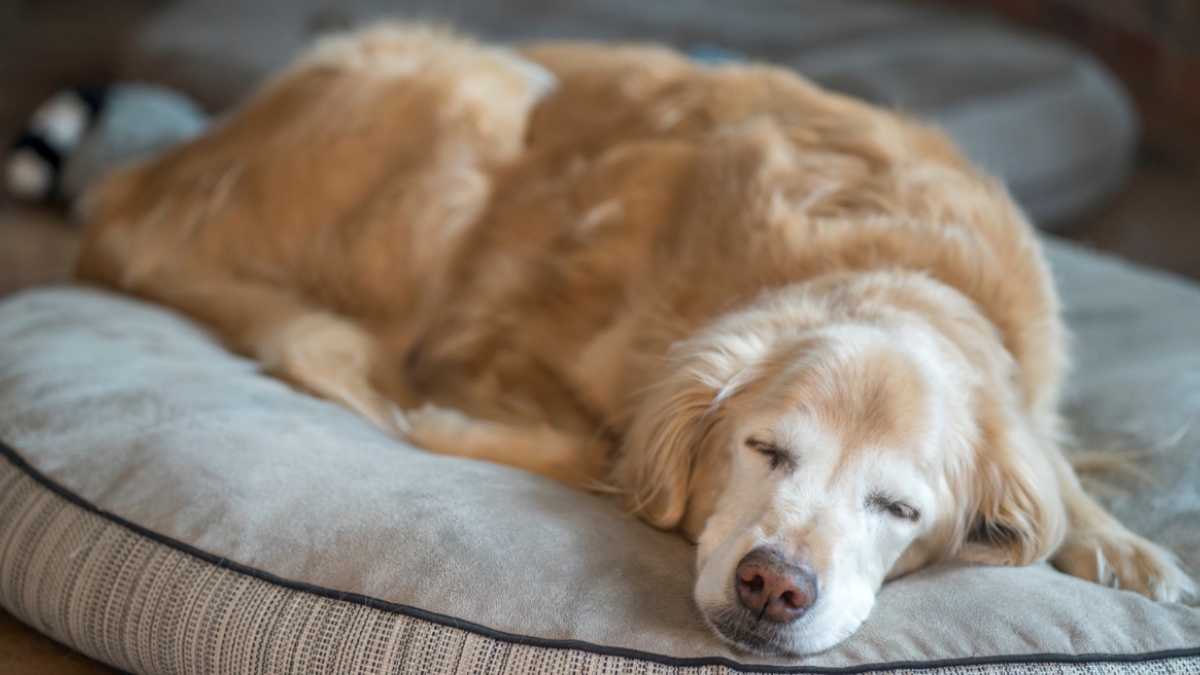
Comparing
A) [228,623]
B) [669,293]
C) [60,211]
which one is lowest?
[60,211]

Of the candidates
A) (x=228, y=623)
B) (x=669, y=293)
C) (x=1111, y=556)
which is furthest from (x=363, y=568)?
(x=1111, y=556)

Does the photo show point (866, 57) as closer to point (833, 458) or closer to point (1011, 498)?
point (1011, 498)

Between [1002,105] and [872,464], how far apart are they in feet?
7.69

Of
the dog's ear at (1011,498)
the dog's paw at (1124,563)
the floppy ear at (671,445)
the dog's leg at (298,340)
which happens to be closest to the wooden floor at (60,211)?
the dog's leg at (298,340)

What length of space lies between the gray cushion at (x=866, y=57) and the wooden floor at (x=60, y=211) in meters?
0.18

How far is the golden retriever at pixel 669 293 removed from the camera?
4.79ft

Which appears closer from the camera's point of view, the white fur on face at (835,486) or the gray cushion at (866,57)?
the white fur on face at (835,486)

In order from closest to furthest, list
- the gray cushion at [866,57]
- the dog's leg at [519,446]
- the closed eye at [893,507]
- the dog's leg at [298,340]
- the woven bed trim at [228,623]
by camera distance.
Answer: the woven bed trim at [228,623] → the closed eye at [893,507] → the dog's leg at [519,446] → the dog's leg at [298,340] → the gray cushion at [866,57]

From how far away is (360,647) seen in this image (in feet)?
4.23

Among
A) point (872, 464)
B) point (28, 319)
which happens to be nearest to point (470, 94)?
point (28, 319)

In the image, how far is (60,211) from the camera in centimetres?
330

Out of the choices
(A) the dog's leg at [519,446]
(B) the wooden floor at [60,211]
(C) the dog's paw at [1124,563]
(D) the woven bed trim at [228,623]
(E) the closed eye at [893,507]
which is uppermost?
(E) the closed eye at [893,507]

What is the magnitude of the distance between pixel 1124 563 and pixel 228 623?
1281 mm

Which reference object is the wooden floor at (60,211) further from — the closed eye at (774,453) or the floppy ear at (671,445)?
the closed eye at (774,453)
